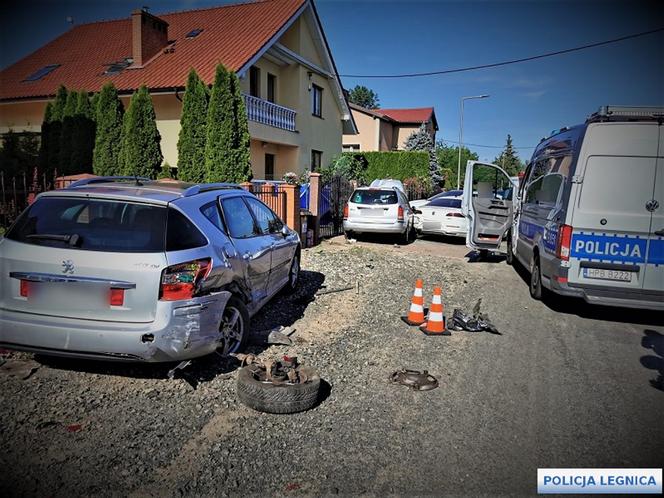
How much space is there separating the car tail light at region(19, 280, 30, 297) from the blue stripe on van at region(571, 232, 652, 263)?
20.4ft

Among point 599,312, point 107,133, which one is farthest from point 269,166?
point 599,312

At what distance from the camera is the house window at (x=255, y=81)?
1956 cm

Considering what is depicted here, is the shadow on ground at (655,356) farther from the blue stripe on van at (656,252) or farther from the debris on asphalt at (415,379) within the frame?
the debris on asphalt at (415,379)

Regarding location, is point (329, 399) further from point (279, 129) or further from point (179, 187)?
point (279, 129)

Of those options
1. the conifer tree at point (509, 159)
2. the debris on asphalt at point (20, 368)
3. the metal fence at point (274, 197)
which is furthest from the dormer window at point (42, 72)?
the conifer tree at point (509, 159)

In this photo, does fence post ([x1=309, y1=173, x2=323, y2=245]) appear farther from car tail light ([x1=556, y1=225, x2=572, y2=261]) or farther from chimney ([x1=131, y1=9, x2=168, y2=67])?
chimney ([x1=131, y1=9, x2=168, y2=67])

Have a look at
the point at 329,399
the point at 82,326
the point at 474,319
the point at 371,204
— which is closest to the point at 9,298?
the point at 82,326

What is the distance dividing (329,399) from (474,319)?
2873 millimetres

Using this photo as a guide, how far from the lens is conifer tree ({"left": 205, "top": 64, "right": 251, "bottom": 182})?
45.5 feet

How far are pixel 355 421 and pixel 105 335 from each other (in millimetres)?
2020

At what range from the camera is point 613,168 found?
6441mm

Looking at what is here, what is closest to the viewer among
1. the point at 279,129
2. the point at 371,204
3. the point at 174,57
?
the point at 371,204

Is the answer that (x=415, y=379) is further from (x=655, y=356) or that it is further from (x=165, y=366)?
(x=655, y=356)

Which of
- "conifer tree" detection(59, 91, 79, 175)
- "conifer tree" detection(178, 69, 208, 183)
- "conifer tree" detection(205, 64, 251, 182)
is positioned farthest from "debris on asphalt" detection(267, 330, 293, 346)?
"conifer tree" detection(59, 91, 79, 175)
